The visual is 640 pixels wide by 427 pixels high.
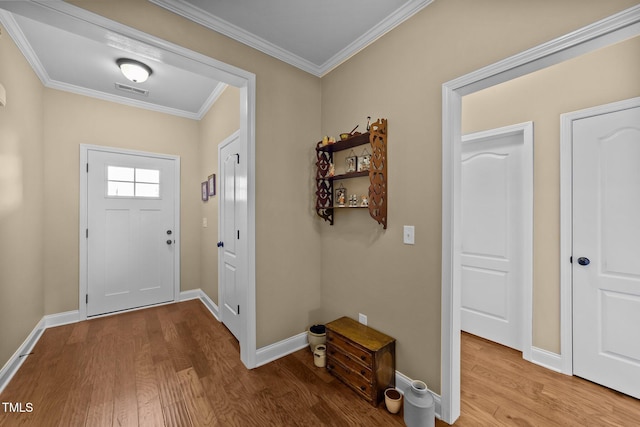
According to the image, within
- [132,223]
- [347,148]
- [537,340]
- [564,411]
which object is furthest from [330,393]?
[132,223]

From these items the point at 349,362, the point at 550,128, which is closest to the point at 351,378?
the point at 349,362

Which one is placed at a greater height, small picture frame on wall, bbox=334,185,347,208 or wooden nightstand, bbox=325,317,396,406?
small picture frame on wall, bbox=334,185,347,208

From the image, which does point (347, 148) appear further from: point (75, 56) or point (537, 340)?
point (75, 56)

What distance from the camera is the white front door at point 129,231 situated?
3.16 metres

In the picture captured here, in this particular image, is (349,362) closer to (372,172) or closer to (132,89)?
(372,172)

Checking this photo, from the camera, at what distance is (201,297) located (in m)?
3.81

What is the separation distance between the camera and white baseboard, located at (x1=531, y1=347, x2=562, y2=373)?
2.04 m

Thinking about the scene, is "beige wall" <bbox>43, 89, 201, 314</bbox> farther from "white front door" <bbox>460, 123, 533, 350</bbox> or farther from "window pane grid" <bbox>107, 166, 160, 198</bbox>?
"white front door" <bbox>460, 123, 533, 350</bbox>

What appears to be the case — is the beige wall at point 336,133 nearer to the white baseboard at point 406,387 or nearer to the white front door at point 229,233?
the white baseboard at point 406,387

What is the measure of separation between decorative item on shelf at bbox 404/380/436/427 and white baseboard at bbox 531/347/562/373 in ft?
4.24

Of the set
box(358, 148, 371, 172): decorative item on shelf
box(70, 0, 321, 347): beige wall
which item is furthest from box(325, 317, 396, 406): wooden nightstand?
box(358, 148, 371, 172): decorative item on shelf

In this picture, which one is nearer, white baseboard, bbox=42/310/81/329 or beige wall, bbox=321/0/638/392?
beige wall, bbox=321/0/638/392

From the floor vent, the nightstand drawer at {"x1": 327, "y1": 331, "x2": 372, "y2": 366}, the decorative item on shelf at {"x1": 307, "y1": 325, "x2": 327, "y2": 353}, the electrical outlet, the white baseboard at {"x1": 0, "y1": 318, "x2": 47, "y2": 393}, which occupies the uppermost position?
the floor vent

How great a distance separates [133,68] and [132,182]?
1511 millimetres
